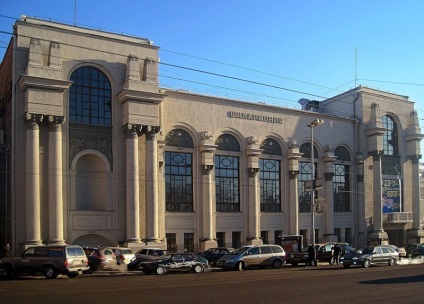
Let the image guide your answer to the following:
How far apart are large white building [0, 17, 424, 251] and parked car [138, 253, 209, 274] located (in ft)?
24.6

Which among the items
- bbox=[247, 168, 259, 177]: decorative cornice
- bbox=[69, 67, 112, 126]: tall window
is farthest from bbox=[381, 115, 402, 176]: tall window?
bbox=[69, 67, 112, 126]: tall window

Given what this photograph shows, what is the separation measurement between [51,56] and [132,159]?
859cm

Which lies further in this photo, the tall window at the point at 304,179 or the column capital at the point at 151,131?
the tall window at the point at 304,179

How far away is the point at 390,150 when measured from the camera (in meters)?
53.7

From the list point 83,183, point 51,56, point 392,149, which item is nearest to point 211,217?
point 83,183

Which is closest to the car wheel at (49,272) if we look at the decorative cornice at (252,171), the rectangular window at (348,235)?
the decorative cornice at (252,171)

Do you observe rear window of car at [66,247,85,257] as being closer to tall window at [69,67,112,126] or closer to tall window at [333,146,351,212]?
tall window at [69,67,112,126]

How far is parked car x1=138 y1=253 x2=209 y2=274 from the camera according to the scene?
→ 93.2 feet

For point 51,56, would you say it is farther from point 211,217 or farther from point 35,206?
point 211,217

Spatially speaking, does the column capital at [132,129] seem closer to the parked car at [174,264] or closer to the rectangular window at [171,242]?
the rectangular window at [171,242]

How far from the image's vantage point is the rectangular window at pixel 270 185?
45.3 m

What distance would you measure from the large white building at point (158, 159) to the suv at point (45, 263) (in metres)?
8.20

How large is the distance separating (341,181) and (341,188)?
2.16 feet

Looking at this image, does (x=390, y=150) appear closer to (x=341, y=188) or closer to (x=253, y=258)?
(x=341, y=188)
